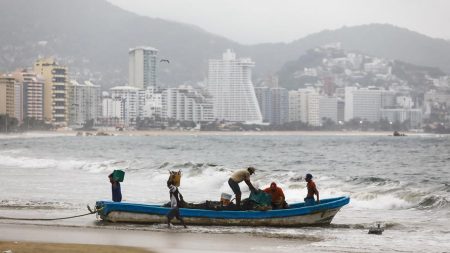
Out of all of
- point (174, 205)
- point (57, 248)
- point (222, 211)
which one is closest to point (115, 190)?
point (174, 205)

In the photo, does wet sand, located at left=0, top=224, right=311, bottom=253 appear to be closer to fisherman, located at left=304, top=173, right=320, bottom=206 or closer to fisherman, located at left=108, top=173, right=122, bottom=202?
fisherman, located at left=108, top=173, right=122, bottom=202

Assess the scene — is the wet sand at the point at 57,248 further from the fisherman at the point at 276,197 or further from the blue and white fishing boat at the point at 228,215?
the fisherman at the point at 276,197

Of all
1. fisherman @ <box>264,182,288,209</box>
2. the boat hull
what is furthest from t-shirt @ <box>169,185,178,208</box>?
fisherman @ <box>264,182,288,209</box>

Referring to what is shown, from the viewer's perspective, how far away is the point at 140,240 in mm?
16938

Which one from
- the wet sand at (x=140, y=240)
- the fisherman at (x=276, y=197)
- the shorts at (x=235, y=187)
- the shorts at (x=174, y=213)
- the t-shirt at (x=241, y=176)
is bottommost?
the wet sand at (x=140, y=240)

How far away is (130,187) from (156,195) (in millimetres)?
5174

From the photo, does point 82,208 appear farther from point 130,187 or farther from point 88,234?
point 130,187

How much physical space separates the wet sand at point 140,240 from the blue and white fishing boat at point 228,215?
2.92 ft

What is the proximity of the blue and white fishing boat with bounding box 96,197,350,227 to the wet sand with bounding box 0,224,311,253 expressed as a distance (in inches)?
35.0

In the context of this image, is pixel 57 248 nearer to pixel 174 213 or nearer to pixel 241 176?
pixel 174 213

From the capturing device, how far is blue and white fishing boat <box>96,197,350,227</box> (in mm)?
19438

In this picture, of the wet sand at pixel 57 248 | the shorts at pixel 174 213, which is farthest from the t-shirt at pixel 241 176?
the wet sand at pixel 57 248

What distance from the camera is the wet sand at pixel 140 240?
1565 centimetres

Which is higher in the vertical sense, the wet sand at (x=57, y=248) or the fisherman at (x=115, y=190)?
the fisherman at (x=115, y=190)
